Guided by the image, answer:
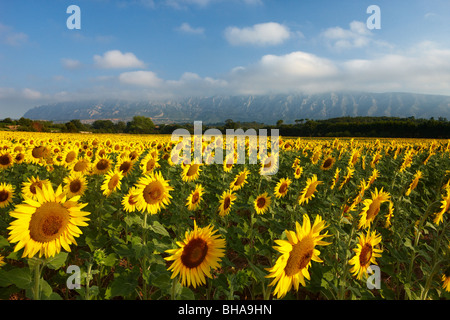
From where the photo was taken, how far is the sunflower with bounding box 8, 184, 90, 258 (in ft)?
7.58

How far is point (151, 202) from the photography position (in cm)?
379

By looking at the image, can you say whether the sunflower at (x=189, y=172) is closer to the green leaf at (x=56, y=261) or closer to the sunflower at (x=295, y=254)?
the green leaf at (x=56, y=261)

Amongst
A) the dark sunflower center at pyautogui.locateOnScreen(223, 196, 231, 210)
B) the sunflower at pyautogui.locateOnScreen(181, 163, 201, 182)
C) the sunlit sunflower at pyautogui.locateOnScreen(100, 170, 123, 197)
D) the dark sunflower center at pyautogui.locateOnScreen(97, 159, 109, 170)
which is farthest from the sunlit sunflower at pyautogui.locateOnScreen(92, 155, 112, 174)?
the dark sunflower center at pyautogui.locateOnScreen(223, 196, 231, 210)

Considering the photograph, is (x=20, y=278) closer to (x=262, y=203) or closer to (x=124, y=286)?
(x=124, y=286)

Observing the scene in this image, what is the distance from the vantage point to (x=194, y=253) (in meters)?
2.60

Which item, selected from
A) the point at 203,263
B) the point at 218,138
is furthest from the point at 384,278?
the point at 218,138

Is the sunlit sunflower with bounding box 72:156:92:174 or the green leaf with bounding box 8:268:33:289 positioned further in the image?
the sunlit sunflower with bounding box 72:156:92:174

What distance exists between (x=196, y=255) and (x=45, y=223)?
1.56m

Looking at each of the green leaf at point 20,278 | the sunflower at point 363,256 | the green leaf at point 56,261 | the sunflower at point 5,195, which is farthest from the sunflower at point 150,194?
the sunflower at point 5,195

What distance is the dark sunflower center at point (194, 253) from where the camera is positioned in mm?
2586

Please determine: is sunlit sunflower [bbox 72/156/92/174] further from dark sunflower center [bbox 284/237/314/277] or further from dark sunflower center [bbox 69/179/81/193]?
dark sunflower center [bbox 284/237/314/277]

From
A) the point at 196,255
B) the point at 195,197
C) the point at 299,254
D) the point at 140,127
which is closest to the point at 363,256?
the point at 299,254

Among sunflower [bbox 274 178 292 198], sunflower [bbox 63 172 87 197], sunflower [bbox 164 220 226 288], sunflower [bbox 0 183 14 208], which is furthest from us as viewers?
sunflower [bbox 274 178 292 198]
